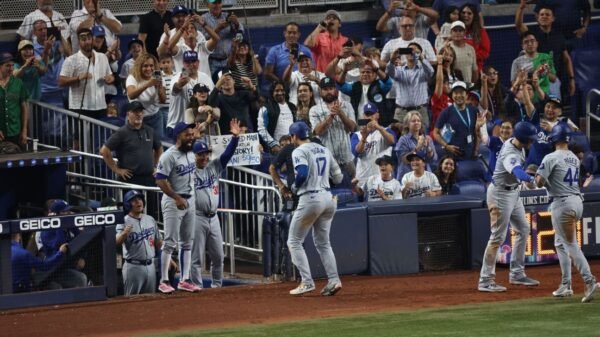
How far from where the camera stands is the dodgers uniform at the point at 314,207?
13.7 metres

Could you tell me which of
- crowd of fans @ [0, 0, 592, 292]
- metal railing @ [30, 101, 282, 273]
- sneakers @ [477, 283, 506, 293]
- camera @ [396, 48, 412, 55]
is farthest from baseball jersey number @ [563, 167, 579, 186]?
camera @ [396, 48, 412, 55]

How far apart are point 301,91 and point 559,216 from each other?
4.54 m

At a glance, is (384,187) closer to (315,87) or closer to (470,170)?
(470,170)

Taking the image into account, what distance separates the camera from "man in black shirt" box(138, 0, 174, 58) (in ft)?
59.6

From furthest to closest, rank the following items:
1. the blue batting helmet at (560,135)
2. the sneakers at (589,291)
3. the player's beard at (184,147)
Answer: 1. the player's beard at (184,147)
2. the blue batting helmet at (560,135)
3. the sneakers at (589,291)

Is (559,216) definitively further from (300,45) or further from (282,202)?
(300,45)

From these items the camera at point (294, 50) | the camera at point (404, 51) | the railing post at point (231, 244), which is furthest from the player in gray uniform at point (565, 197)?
the camera at point (294, 50)

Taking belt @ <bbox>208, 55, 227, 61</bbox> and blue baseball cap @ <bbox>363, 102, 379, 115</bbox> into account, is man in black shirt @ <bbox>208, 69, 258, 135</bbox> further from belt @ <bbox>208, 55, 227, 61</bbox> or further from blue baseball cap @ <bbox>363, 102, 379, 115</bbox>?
blue baseball cap @ <bbox>363, 102, 379, 115</bbox>

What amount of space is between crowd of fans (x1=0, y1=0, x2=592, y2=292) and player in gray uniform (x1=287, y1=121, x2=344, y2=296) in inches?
49.9

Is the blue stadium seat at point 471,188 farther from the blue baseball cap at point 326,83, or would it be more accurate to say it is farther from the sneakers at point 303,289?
the sneakers at point 303,289

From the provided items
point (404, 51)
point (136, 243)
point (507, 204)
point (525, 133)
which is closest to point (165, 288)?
point (136, 243)

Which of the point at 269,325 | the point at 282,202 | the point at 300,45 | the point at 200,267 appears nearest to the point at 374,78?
the point at 300,45

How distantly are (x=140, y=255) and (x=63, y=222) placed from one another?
1.22m

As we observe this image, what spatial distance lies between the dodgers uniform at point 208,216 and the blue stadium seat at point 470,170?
3821 millimetres
